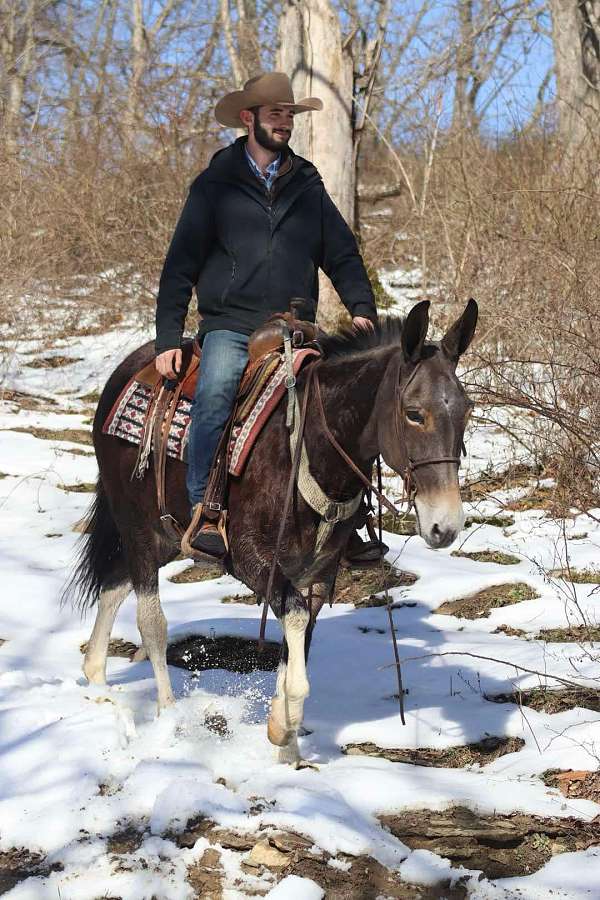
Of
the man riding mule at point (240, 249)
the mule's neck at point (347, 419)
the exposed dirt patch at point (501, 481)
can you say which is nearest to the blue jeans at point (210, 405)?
the man riding mule at point (240, 249)

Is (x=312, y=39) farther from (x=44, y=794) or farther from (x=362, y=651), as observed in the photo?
(x=44, y=794)

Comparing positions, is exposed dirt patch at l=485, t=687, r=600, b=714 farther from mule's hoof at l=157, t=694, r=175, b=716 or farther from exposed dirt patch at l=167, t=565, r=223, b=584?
exposed dirt patch at l=167, t=565, r=223, b=584

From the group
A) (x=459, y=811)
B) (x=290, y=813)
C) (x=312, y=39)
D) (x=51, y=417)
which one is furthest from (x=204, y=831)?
(x=312, y=39)

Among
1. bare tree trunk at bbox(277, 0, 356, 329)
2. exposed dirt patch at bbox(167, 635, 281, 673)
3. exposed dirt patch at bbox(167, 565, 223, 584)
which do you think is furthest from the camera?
bare tree trunk at bbox(277, 0, 356, 329)

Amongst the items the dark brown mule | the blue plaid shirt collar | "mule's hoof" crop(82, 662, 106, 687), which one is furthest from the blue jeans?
"mule's hoof" crop(82, 662, 106, 687)

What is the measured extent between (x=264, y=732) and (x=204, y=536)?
97 cm

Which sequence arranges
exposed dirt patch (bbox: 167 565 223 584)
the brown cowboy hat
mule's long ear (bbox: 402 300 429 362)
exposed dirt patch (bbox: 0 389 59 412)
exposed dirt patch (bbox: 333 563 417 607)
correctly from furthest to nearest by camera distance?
1. exposed dirt patch (bbox: 0 389 59 412)
2. exposed dirt patch (bbox: 167 565 223 584)
3. exposed dirt patch (bbox: 333 563 417 607)
4. the brown cowboy hat
5. mule's long ear (bbox: 402 300 429 362)

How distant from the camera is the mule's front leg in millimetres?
4133

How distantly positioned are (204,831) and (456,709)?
5.41 feet

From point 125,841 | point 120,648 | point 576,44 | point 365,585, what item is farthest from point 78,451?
point 576,44

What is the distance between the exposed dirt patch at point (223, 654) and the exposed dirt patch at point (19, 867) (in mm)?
2126

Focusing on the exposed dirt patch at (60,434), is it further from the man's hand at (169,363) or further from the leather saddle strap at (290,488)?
the leather saddle strap at (290,488)

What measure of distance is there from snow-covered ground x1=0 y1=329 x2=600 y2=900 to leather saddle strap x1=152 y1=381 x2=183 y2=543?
0.88 m

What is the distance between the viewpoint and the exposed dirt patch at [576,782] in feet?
12.7
